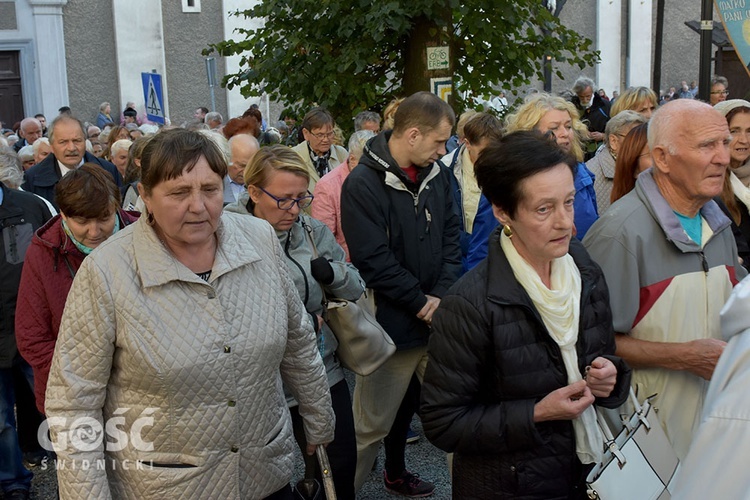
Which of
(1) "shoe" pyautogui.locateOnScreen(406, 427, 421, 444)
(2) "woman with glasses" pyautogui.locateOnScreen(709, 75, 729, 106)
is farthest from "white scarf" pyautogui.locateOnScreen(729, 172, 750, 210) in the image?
(2) "woman with glasses" pyautogui.locateOnScreen(709, 75, 729, 106)

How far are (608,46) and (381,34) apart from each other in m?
24.4

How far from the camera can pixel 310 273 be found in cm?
410

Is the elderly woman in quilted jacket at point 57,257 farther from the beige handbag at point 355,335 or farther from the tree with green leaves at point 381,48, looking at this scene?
the tree with green leaves at point 381,48

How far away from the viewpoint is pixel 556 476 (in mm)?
2930

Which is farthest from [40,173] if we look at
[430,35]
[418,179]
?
[430,35]

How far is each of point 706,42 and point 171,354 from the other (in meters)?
7.02

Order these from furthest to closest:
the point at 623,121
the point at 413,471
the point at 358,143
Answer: the point at 358,143, the point at 623,121, the point at 413,471

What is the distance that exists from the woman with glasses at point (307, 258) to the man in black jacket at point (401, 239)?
1.31 ft

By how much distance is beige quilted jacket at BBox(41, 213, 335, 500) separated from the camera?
2797mm

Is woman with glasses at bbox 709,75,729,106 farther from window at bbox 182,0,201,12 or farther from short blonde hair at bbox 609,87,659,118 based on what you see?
window at bbox 182,0,201,12

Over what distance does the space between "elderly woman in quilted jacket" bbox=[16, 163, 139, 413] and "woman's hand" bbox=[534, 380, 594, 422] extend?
2264mm

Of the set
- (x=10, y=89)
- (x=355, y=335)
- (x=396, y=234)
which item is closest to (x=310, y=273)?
(x=355, y=335)

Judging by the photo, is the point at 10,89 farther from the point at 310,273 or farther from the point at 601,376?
the point at 601,376

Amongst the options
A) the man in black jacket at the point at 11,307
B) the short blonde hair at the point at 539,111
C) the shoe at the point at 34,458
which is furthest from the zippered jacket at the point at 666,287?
the shoe at the point at 34,458
